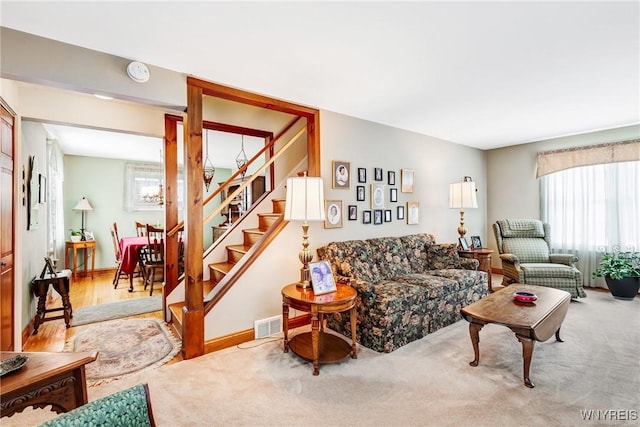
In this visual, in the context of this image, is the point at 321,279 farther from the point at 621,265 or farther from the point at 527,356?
the point at 621,265

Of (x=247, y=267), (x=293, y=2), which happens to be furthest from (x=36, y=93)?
(x=293, y=2)

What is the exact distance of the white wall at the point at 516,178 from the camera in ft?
16.3

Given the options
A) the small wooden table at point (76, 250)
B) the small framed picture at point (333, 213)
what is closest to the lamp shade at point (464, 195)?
the small framed picture at point (333, 213)

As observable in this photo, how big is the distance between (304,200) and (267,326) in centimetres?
135

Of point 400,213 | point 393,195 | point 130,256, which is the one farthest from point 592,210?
point 130,256

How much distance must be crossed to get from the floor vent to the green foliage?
451 centimetres

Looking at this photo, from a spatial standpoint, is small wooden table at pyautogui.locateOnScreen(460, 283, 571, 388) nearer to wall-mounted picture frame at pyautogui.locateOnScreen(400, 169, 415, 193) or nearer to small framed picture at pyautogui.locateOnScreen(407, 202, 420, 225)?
small framed picture at pyautogui.locateOnScreen(407, 202, 420, 225)

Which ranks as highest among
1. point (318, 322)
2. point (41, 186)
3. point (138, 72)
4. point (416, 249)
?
point (138, 72)

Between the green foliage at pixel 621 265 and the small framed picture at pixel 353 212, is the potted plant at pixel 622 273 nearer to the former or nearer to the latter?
the green foliage at pixel 621 265

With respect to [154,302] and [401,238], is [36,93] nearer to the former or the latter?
[154,302]

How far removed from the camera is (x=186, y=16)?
1.79 meters

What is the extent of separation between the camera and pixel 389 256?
3.59 metres

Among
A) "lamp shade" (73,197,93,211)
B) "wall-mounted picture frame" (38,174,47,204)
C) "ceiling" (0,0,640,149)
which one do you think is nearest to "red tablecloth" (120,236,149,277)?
"wall-mounted picture frame" (38,174,47,204)

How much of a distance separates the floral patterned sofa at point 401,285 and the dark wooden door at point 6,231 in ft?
8.60
